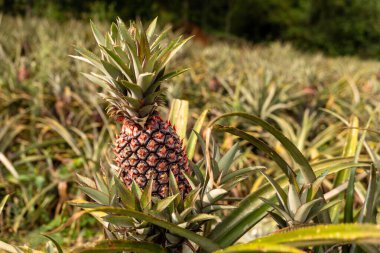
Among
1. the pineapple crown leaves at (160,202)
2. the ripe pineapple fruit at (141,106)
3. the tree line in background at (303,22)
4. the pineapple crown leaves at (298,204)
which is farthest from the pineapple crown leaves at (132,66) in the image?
the tree line in background at (303,22)

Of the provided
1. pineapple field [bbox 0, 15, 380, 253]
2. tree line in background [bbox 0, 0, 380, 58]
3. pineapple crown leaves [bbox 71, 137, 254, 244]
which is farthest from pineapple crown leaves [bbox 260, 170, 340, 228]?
tree line in background [bbox 0, 0, 380, 58]

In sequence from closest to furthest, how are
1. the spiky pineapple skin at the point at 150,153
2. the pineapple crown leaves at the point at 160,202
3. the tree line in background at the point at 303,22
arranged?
the pineapple crown leaves at the point at 160,202 < the spiky pineapple skin at the point at 150,153 < the tree line in background at the point at 303,22

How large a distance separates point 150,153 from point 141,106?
0.15m

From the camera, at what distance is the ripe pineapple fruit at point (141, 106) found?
3.92ft

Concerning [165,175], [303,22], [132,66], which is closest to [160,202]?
[165,175]

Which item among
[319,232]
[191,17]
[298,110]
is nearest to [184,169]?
[319,232]

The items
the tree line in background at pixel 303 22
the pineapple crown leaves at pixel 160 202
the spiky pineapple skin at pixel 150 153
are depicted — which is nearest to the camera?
the pineapple crown leaves at pixel 160 202

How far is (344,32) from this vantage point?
1955 cm

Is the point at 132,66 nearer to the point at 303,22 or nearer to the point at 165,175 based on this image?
the point at 165,175

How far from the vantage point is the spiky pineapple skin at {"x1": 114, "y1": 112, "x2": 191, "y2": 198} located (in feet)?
4.13

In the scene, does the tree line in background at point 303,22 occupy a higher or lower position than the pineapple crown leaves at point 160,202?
higher

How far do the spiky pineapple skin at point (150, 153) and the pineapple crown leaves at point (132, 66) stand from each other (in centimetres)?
5

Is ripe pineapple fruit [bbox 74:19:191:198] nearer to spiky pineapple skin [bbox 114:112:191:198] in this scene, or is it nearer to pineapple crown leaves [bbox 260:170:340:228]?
spiky pineapple skin [bbox 114:112:191:198]

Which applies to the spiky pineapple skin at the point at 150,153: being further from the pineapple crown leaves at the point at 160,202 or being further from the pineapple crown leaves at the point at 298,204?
the pineapple crown leaves at the point at 298,204
